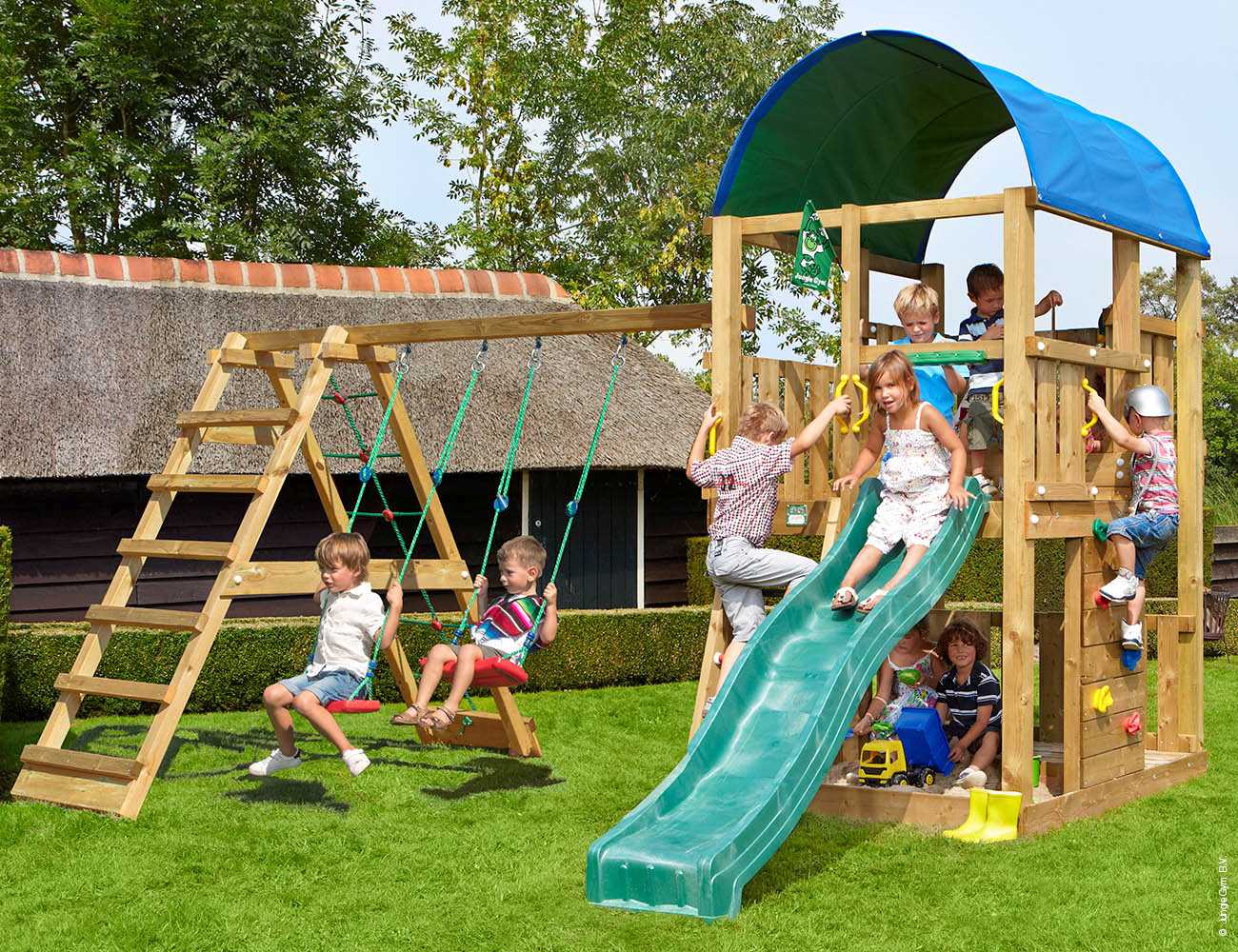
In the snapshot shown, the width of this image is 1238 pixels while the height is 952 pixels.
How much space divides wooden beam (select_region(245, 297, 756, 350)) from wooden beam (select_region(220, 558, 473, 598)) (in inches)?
50.9

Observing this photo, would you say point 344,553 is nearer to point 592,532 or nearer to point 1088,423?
point 1088,423

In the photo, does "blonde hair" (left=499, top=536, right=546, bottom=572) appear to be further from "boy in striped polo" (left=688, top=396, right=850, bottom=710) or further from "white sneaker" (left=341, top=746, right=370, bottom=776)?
"white sneaker" (left=341, top=746, right=370, bottom=776)

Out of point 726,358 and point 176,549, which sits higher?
point 726,358

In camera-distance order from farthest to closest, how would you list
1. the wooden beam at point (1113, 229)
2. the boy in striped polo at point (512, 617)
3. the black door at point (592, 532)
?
1. the black door at point (592, 532)
2. the boy in striped polo at point (512, 617)
3. the wooden beam at point (1113, 229)

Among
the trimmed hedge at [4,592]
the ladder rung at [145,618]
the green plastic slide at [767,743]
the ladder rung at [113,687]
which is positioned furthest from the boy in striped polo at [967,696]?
the trimmed hedge at [4,592]

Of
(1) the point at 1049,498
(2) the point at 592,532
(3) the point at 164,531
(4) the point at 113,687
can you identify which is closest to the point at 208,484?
(4) the point at 113,687

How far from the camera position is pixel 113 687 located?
7.52m

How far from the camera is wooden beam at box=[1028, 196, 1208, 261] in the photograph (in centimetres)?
684

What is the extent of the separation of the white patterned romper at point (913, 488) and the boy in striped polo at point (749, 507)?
34 centimetres

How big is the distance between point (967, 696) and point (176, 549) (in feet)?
14.2

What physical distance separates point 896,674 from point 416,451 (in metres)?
3.13

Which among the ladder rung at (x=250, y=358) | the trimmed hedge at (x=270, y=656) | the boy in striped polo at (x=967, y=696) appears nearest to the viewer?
the boy in striped polo at (x=967, y=696)

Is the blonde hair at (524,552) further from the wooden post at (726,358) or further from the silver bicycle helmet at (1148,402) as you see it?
the silver bicycle helmet at (1148,402)

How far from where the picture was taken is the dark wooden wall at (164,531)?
1284cm
